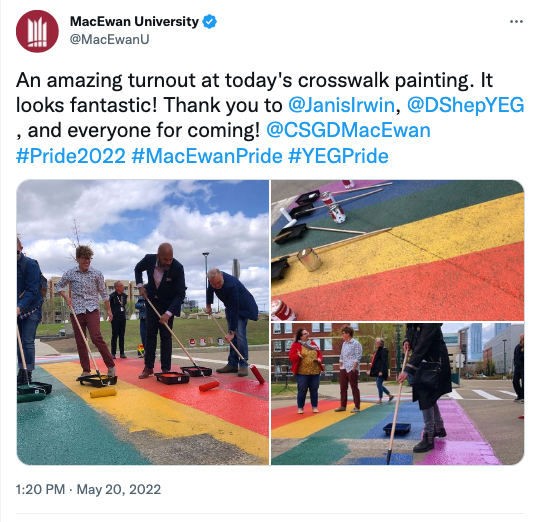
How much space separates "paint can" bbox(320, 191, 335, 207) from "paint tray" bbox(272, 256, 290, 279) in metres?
0.53

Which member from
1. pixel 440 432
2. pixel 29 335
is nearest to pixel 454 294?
pixel 440 432

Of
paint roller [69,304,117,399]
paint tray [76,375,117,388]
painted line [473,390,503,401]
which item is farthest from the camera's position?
paint tray [76,375,117,388]

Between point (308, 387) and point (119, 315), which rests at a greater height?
point (119, 315)

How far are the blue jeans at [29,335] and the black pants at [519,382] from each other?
12.0 ft

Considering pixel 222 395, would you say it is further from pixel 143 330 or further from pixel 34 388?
pixel 34 388

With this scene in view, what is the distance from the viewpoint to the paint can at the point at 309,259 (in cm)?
380

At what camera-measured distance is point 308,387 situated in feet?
11.7

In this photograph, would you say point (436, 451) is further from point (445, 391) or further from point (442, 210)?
point (442, 210)

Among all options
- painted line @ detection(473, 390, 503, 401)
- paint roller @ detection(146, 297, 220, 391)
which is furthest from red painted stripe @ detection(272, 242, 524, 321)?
paint roller @ detection(146, 297, 220, 391)

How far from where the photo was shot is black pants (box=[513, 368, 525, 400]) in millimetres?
3453

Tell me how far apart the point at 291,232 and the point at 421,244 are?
0.94 metres

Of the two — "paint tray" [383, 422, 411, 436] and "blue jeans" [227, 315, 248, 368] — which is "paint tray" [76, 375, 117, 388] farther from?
"paint tray" [383, 422, 411, 436]
